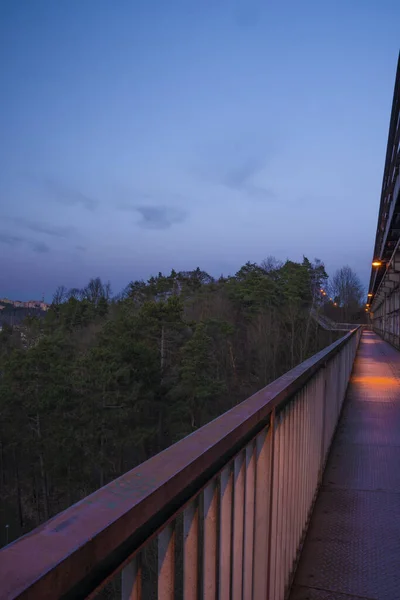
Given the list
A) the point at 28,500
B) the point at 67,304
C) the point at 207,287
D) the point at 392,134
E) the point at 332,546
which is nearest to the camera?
the point at 332,546

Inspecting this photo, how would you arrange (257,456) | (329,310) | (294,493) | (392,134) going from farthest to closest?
(329,310)
(392,134)
(294,493)
(257,456)

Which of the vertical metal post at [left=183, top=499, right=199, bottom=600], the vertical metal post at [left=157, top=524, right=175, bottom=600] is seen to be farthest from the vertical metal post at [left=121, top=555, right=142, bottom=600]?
the vertical metal post at [left=183, top=499, right=199, bottom=600]

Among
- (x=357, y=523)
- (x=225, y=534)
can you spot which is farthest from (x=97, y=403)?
(x=225, y=534)

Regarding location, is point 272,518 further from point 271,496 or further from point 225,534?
point 225,534

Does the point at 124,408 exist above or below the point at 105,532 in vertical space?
below

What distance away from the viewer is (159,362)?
3750 centimetres

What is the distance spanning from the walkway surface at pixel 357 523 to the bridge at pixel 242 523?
0.04ft

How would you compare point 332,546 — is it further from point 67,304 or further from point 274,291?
point 67,304

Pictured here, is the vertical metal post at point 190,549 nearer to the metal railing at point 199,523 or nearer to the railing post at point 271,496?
the metal railing at point 199,523

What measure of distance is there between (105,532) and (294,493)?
217 cm

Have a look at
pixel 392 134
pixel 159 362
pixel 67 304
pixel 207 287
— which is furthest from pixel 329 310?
pixel 392 134

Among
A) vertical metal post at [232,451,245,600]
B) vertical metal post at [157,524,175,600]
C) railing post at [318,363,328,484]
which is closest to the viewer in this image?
vertical metal post at [157,524,175,600]

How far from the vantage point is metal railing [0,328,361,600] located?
68 centimetres

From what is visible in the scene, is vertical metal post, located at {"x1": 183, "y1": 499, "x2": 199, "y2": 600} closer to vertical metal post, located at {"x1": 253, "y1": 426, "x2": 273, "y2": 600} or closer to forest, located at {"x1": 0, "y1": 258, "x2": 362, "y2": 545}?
vertical metal post, located at {"x1": 253, "y1": 426, "x2": 273, "y2": 600}
